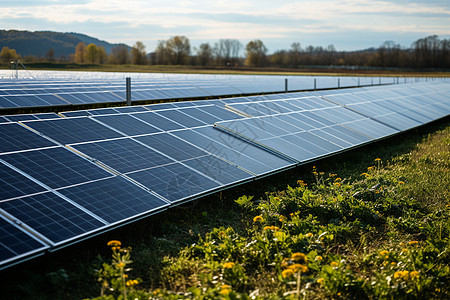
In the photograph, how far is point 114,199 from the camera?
7289mm

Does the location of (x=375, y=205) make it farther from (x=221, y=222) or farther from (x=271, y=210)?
(x=221, y=222)

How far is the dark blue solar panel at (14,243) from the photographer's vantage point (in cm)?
539

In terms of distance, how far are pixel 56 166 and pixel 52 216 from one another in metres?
1.62

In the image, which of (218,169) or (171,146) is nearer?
(218,169)

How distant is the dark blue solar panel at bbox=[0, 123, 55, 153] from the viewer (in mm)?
8023

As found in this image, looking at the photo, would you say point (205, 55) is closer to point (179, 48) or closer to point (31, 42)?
point (179, 48)

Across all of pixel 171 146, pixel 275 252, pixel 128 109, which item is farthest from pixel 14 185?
pixel 128 109

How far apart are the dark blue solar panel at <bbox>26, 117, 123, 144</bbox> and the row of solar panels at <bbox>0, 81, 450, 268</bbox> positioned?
0.9 inches

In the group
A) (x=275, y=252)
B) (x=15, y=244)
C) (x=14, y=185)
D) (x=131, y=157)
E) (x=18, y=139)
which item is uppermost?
(x=18, y=139)

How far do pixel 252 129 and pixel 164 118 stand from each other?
8.55 ft

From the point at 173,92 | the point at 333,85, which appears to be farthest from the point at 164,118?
the point at 333,85

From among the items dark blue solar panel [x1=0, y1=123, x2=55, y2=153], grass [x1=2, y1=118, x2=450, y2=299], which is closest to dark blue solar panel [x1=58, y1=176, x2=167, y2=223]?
grass [x1=2, y1=118, x2=450, y2=299]

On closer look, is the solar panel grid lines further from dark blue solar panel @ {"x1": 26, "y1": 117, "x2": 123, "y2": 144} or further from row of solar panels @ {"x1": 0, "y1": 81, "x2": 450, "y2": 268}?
dark blue solar panel @ {"x1": 26, "y1": 117, "x2": 123, "y2": 144}

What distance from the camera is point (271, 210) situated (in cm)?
883
